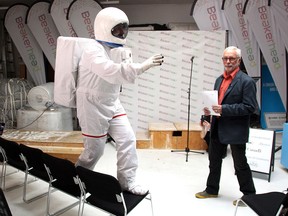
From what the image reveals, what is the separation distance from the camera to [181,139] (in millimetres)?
4324

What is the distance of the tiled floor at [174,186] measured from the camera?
2443 mm

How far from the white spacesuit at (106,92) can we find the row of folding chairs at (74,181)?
286 millimetres

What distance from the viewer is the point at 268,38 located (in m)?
4.63

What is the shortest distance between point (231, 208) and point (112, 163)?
5.87ft

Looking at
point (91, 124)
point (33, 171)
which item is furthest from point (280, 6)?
point (33, 171)

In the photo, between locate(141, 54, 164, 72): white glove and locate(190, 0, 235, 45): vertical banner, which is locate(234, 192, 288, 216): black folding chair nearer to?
locate(141, 54, 164, 72): white glove

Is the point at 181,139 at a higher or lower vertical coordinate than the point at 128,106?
lower

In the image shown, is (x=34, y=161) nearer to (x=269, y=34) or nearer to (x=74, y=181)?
(x=74, y=181)

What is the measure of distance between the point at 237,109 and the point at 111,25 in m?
1.27

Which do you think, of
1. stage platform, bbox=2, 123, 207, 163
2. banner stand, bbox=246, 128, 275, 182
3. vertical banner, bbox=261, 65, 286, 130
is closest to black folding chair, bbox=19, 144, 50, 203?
stage platform, bbox=2, 123, 207, 163

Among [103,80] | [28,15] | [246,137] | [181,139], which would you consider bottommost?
[181,139]

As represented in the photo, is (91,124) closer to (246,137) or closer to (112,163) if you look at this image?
(246,137)

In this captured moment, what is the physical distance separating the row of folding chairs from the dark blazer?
909 mm

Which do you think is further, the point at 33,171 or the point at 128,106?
the point at 128,106
